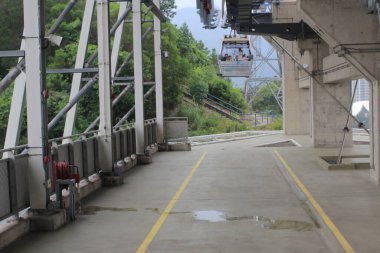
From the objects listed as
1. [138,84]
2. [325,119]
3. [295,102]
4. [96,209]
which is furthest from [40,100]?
[295,102]

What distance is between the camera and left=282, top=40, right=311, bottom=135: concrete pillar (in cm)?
3784

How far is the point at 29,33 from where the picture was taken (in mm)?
10234

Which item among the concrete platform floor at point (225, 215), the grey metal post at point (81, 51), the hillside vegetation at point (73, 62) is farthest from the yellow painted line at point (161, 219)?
the hillside vegetation at point (73, 62)

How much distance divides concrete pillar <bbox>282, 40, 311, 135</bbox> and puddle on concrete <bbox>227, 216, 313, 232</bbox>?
28.0 m

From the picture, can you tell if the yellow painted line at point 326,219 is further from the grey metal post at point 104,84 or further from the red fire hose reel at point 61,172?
the grey metal post at point 104,84

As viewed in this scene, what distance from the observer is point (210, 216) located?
10938 mm

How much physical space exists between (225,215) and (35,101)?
4326 mm

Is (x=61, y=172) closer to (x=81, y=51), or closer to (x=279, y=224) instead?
(x=279, y=224)

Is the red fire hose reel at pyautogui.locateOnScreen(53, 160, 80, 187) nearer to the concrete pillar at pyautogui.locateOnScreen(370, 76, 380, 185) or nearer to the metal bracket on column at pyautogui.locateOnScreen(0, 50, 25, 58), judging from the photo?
the metal bracket on column at pyautogui.locateOnScreen(0, 50, 25, 58)

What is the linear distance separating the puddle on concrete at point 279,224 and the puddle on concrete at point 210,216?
0.21 metres

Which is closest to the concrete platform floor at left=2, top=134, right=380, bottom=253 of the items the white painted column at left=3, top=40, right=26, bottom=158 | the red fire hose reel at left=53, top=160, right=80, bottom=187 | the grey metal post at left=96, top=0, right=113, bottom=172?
the red fire hose reel at left=53, top=160, right=80, bottom=187

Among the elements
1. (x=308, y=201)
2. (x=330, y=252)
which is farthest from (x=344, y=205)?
(x=330, y=252)

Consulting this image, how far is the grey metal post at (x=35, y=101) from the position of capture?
1022cm

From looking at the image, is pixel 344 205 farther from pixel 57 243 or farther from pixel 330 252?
pixel 57 243
